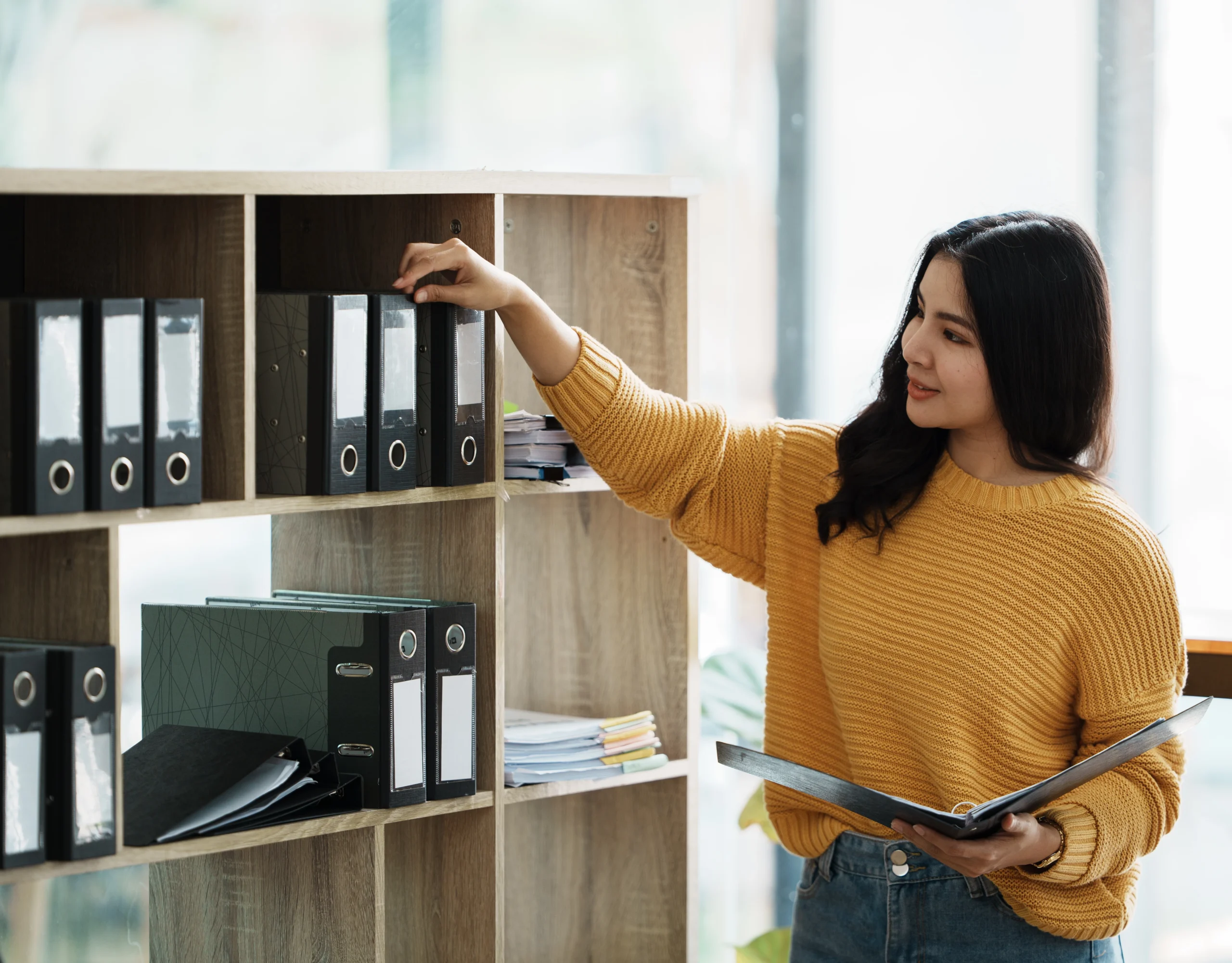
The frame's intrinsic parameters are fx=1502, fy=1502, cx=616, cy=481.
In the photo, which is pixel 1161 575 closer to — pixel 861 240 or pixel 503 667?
pixel 503 667

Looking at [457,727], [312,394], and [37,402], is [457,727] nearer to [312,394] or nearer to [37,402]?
[312,394]

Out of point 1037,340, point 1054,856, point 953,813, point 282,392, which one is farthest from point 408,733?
point 1037,340

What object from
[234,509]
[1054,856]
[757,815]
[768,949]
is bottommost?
[768,949]

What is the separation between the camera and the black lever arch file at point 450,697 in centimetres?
203

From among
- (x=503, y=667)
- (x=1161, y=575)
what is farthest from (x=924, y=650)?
(x=503, y=667)

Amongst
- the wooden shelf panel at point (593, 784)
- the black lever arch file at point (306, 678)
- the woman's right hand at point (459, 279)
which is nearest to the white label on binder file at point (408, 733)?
the black lever arch file at point (306, 678)

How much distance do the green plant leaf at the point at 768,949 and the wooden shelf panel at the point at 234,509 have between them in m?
1.36

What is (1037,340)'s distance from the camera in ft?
6.15

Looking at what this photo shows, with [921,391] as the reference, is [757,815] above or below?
below

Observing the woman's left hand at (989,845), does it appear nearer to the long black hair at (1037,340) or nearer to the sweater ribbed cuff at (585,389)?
the long black hair at (1037,340)

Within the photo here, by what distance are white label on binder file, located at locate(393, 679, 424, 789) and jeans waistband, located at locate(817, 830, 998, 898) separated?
58 centimetres

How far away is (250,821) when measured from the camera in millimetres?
1871

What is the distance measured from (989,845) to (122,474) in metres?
1.08

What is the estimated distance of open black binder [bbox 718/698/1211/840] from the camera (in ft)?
Result: 5.41
